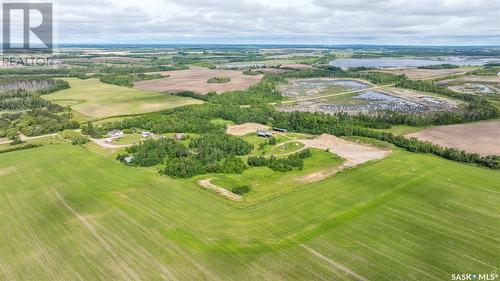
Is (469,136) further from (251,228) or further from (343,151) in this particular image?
(251,228)

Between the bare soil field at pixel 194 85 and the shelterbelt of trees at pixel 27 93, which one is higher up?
the bare soil field at pixel 194 85

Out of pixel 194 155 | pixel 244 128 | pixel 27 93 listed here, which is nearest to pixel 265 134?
pixel 244 128


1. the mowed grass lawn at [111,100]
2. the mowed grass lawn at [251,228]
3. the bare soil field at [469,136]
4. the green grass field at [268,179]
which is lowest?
the mowed grass lawn at [251,228]

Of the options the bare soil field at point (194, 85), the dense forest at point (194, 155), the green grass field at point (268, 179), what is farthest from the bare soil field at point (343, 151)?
the bare soil field at point (194, 85)

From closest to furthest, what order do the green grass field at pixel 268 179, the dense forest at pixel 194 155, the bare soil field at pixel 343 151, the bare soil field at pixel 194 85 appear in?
the green grass field at pixel 268 179 → the bare soil field at pixel 343 151 → the dense forest at pixel 194 155 → the bare soil field at pixel 194 85

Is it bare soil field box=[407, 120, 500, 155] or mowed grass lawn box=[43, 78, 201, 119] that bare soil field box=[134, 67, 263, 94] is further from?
bare soil field box=[407, 120, 500, 155]

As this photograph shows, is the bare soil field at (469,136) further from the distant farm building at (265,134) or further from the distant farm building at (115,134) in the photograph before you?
the distant farm building at (115,134)

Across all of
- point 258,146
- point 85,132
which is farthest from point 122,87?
point 258,146

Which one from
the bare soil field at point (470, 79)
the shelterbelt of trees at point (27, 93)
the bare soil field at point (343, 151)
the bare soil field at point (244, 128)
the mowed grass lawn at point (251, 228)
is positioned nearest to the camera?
the mowed grass lawn at point (251, 228)
